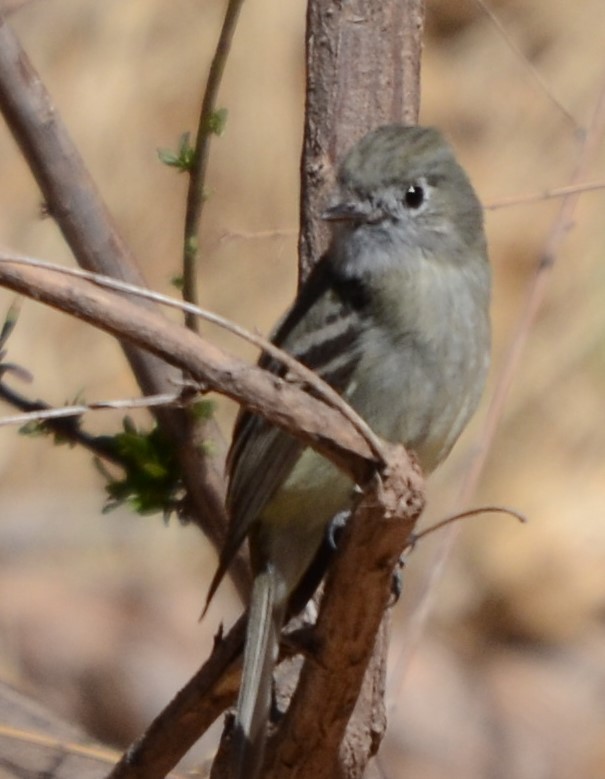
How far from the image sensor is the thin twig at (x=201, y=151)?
9.70ft

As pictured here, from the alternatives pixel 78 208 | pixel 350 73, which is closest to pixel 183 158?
pixel 78 208

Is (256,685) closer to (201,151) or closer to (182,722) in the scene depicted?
(182,722)

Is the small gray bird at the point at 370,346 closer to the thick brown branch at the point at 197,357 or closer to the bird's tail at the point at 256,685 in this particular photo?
the bird's tail at the point at 256,685

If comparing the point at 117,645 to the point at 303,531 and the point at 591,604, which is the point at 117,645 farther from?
the point at 303,531

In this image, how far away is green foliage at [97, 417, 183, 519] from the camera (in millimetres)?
3189

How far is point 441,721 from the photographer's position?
570cm

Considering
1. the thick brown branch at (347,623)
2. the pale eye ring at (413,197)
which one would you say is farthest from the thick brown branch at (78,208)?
the thick brown branch at (347,623)

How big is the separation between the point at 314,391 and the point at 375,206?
985mm

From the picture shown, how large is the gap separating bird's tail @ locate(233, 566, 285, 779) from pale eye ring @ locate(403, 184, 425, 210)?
2.74 ft

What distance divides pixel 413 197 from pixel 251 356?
9.00 ft

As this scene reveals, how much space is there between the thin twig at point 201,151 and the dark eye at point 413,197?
0.41 meters

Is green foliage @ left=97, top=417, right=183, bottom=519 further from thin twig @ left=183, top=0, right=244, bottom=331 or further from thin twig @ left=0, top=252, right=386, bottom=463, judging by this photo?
thin twig @ left=0, top=252, right=386, bottom=463

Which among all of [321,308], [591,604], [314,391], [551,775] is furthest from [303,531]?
[591,604]

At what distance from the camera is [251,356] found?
19.1ft
